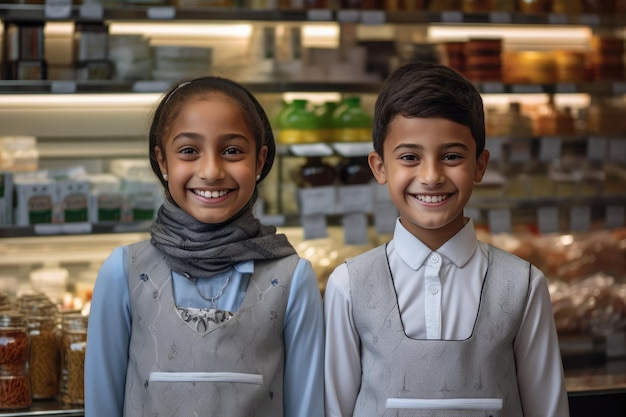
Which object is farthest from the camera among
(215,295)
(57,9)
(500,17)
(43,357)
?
(500,17)

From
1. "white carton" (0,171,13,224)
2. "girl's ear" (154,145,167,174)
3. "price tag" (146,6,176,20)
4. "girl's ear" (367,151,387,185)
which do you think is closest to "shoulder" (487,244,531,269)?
"girl's ear" (367,151,387,185)

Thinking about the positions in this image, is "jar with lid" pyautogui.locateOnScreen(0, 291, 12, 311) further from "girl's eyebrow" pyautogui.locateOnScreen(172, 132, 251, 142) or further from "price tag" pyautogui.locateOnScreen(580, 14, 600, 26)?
"price tag" pyautogui.locateOnScreen(580, 14, 600, 26)

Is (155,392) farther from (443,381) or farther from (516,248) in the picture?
(516,248)

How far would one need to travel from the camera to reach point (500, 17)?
399 cm

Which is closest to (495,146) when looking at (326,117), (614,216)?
(614,216)

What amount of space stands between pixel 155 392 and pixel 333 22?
91.2 inches

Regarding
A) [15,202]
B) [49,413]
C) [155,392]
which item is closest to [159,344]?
[155,392]

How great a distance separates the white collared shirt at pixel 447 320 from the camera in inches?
72.1

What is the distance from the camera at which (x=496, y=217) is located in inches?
162

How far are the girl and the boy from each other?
9 cm

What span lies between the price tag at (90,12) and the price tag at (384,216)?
4.35 ft

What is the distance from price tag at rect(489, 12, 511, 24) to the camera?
3.97 meters

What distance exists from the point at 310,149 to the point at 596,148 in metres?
1.32

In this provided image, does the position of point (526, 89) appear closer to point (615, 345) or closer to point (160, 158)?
point (615, 345)
